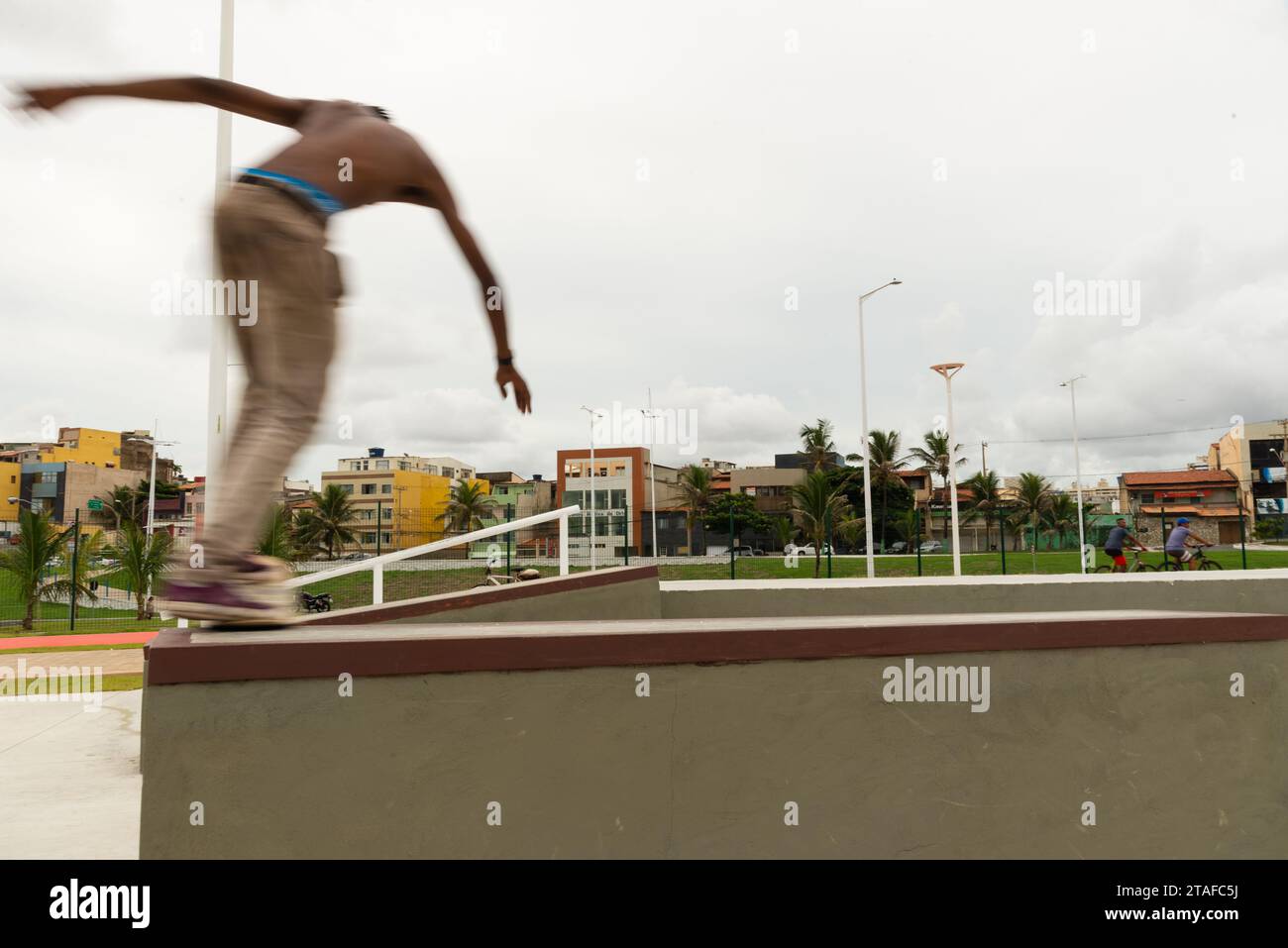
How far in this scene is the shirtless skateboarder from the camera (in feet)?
6.56

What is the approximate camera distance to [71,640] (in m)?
17.2

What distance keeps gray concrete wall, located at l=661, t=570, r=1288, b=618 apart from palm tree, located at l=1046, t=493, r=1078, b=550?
63026 millimetres

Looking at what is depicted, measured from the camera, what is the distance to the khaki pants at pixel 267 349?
6.56 feet

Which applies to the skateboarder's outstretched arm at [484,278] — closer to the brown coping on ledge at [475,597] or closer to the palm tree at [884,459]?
the brown coping on ledge at [475,597]

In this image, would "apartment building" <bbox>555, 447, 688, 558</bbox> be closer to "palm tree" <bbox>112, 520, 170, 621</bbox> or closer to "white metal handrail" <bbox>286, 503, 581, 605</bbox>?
"palm tree" <bbox>112, 520, 170, 621</bbox>

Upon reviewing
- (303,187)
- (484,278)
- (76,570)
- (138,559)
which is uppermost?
(303,187)

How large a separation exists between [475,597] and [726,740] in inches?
124

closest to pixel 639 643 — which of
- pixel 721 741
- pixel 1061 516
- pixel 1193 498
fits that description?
pixel 721 741

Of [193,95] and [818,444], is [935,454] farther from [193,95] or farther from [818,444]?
[193,95]

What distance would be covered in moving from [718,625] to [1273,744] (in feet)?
5.42

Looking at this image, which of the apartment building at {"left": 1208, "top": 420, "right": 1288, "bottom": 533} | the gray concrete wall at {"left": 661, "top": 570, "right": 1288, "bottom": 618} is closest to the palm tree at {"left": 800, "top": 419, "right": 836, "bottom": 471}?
the apartment building at {"left": 1208, "top": 420, "right": 1288, "bottom": 533}

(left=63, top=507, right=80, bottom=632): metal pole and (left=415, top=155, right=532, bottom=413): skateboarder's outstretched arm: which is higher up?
(left=415, top=155, right=532, bottom=413): skateboarder's outstretched arm
